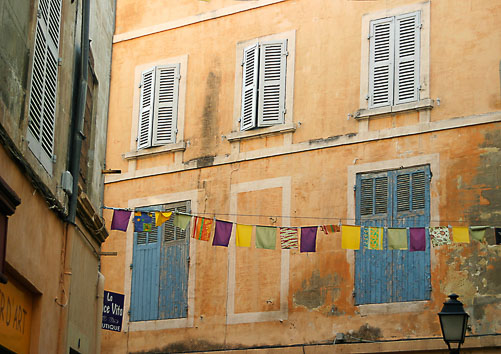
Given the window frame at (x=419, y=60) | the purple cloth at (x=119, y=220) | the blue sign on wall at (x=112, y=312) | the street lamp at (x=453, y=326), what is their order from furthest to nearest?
the window frame at (x=419, y=60), the purple cloth at (x=119, y=220), the blue sign on wall at (x=112, y=312), the street lamp at (x=453, y=326)

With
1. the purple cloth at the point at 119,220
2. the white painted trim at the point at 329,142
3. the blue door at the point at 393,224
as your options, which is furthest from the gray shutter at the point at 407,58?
the purple cloth at the point at 119,220

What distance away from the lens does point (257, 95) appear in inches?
848

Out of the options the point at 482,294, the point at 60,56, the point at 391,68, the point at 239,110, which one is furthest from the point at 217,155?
the point at 60,56

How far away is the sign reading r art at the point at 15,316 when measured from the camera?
977 cm

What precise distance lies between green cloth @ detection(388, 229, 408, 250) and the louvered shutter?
739cm

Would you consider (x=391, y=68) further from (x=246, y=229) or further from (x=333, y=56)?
(x=246, y=229)

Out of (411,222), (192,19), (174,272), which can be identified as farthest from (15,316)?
(192,19)

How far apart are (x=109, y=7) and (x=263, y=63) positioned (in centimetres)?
633

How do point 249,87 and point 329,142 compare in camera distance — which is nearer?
point 329,142

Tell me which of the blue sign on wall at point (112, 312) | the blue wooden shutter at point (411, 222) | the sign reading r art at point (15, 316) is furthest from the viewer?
the blue wooden shutter at point (411, 222)

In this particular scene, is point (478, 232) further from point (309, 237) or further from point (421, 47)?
point (421, 47)

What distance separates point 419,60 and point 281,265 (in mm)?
4709

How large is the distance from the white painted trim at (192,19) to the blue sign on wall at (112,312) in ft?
26.1

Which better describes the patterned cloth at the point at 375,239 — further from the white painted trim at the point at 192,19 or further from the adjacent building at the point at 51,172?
the white painted trim at the point at 192,19
